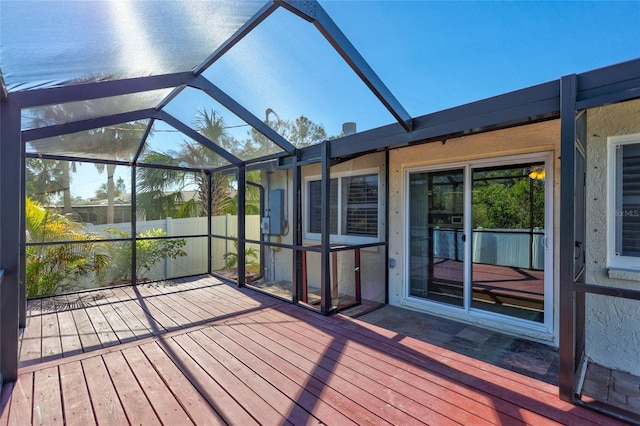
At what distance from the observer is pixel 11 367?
222cm

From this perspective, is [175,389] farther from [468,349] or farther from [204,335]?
[468,349]

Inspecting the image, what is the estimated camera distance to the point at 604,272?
2588mm

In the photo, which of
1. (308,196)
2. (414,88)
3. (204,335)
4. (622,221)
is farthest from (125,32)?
(622,221)

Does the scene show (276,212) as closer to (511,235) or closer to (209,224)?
(209,224)

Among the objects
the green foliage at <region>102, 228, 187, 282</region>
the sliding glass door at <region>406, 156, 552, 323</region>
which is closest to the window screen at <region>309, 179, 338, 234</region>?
the sliding glass door at <region>406, 156, 552, 323</region>

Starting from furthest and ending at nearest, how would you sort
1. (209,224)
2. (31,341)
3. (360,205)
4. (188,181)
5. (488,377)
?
1. (188,181)
2. (209,224)
3. (360,205)
4. (31,341)
5. (488,377)

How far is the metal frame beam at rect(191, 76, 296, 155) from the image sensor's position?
336cm

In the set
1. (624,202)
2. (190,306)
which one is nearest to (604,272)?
(624,202)

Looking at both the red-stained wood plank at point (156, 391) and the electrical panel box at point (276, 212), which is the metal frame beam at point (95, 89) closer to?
the red-stained wood plank at point (156, 391)

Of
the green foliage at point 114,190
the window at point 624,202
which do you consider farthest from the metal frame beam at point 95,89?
the green foliage at point 114,190

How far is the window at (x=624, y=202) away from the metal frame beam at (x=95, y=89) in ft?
13.4

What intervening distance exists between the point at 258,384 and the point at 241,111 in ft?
9.90

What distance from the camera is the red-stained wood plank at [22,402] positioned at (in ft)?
5.98

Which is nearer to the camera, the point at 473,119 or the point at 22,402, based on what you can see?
the point at 22,402
